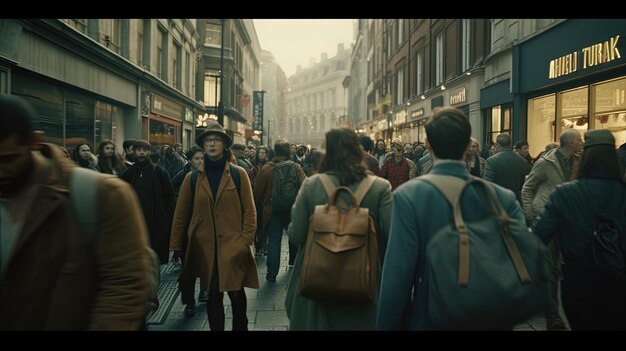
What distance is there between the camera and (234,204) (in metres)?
4.58

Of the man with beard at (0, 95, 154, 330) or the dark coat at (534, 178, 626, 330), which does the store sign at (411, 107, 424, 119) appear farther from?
the man with beard at (0, 95, 154, 330)

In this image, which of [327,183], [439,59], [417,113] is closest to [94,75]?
[327,183]

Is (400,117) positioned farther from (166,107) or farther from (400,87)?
(166,107)

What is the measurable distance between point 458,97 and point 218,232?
19.5 meters

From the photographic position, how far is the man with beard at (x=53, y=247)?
1.73m

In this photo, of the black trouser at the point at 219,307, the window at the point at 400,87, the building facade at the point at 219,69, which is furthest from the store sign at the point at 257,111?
the black trouser at the point at 219,307

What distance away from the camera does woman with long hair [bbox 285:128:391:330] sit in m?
3.04

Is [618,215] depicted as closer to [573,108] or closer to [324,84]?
[573,108]

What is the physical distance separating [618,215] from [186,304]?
14.0 ft

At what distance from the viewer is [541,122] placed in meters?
14.3

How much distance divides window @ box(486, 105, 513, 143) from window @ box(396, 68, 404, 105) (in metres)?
19.6

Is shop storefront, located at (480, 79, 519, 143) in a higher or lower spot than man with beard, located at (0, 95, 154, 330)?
higher

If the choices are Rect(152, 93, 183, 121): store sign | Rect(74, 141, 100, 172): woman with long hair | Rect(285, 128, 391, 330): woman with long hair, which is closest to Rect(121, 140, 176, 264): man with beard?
Rect(74, 141, 100, 172): woman with long hair

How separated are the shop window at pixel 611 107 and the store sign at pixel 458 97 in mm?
10102
